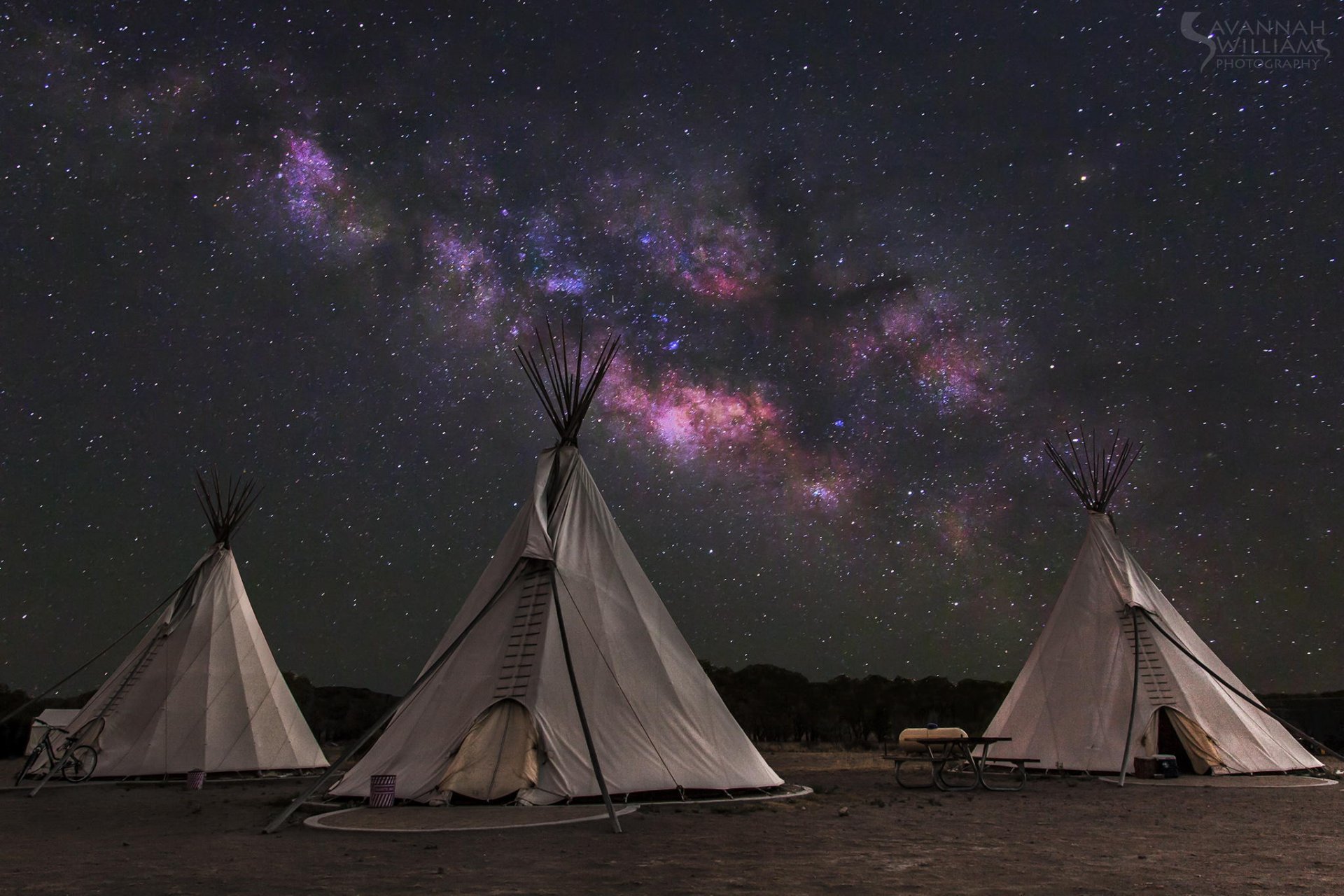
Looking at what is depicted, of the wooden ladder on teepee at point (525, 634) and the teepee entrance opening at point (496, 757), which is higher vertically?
the wooden ladder on teepee at point (525, 634)

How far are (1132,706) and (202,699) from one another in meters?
13.8

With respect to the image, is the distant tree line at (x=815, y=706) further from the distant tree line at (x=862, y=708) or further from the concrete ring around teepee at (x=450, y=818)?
the concrete ring around teepee at (x=450, y=818)

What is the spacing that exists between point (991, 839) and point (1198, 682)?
373 inches

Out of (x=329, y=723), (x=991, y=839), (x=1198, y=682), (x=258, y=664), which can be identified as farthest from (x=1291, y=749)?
(x=329, y=723)

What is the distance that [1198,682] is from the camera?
→ 14.0 meters

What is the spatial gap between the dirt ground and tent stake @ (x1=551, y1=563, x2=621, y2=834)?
17cm

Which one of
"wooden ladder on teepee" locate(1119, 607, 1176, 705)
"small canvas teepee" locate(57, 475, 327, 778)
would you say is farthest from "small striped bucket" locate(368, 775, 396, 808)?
"wooden ladder on teepee" locate(1119, 607, 1176, 705)

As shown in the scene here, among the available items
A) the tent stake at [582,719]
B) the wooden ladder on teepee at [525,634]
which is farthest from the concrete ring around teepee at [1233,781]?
the wooden ladder on teepee at [525,634]

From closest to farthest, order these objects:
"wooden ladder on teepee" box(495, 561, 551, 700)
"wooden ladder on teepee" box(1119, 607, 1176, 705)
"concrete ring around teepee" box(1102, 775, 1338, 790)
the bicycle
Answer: "wooden ladder on teepee" box(495, 561, 551, 700) < "concrete ring around teepee" box(1102, 775, 1338, 790) < the bicycle < "wooden ladder on teepee" box(1119, 607, 1176, 705)

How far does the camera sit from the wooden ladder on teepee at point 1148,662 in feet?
44.9

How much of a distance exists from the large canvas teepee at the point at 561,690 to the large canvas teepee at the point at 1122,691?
6.53 meters

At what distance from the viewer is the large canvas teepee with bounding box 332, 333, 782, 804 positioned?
8.75 m

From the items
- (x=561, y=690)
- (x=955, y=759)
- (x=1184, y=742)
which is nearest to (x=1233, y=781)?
(x=1184, y=742)

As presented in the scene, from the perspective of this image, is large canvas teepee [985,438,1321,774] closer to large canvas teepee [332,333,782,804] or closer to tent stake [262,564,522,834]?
large canvas teepee [332,333,782,804]
